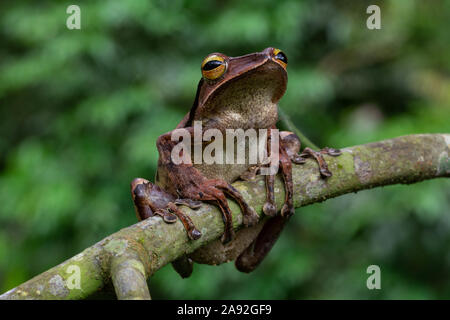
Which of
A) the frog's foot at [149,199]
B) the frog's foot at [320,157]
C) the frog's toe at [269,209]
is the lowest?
the frog's toe at [269,209]

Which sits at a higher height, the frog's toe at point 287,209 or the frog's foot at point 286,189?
the frog's foot at point 286,189

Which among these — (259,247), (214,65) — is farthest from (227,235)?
(214,65)

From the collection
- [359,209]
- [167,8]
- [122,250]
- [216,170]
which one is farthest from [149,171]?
[122,250]

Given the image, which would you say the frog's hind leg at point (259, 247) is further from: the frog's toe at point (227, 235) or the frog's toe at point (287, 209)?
the frog's toe at point (227, 235)

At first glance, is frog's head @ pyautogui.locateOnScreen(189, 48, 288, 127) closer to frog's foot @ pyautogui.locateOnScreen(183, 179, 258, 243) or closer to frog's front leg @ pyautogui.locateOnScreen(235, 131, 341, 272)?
frog's front leg @ pyautogui.locateOnScreen(235, 131, 341, 272)

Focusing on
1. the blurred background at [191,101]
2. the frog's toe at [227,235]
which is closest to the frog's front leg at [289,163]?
the frog's toe at [227,235]

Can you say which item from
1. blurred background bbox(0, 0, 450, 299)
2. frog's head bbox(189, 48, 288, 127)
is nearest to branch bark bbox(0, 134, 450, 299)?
frog's head bbox(189, 48, 288, 127)

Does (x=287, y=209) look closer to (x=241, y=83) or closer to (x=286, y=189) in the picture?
(x=286, y=189)
